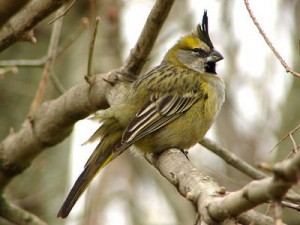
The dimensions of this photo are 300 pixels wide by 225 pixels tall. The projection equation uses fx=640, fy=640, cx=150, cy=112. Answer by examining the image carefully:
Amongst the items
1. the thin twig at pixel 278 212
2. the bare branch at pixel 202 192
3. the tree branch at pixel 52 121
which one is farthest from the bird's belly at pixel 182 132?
the thin twig at pixel 278 212

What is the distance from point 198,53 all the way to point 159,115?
1.15 m

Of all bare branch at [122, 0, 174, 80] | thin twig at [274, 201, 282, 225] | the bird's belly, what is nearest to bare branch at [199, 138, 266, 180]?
the bird's belly

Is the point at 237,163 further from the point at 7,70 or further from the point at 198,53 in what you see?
the point at 7,70

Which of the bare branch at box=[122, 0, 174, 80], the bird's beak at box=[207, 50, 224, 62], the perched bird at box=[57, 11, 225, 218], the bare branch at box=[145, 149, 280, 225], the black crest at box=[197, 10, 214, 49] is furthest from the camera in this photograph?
the bird's beak at box=[207, 50, 224, 62]

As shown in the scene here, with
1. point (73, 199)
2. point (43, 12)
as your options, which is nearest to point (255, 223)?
point (43, 12)

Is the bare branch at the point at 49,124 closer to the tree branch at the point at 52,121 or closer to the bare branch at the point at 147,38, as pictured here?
the tree branch at the point at 52,121

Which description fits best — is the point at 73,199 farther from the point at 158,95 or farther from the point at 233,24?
the point at 233,24

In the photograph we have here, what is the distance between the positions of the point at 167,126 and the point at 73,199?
1.18 meters

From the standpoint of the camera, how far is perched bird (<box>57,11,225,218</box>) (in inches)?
201

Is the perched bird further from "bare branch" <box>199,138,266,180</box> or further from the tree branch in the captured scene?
"bare branch" <box>199,138,266,180</box>

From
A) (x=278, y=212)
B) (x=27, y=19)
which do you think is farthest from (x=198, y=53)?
(x=278, y=212)

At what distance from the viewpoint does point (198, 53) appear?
640 centimetres

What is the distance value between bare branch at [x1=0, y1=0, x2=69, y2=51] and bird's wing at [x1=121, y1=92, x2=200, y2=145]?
5.41 feet

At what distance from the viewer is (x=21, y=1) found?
7.51 feet
